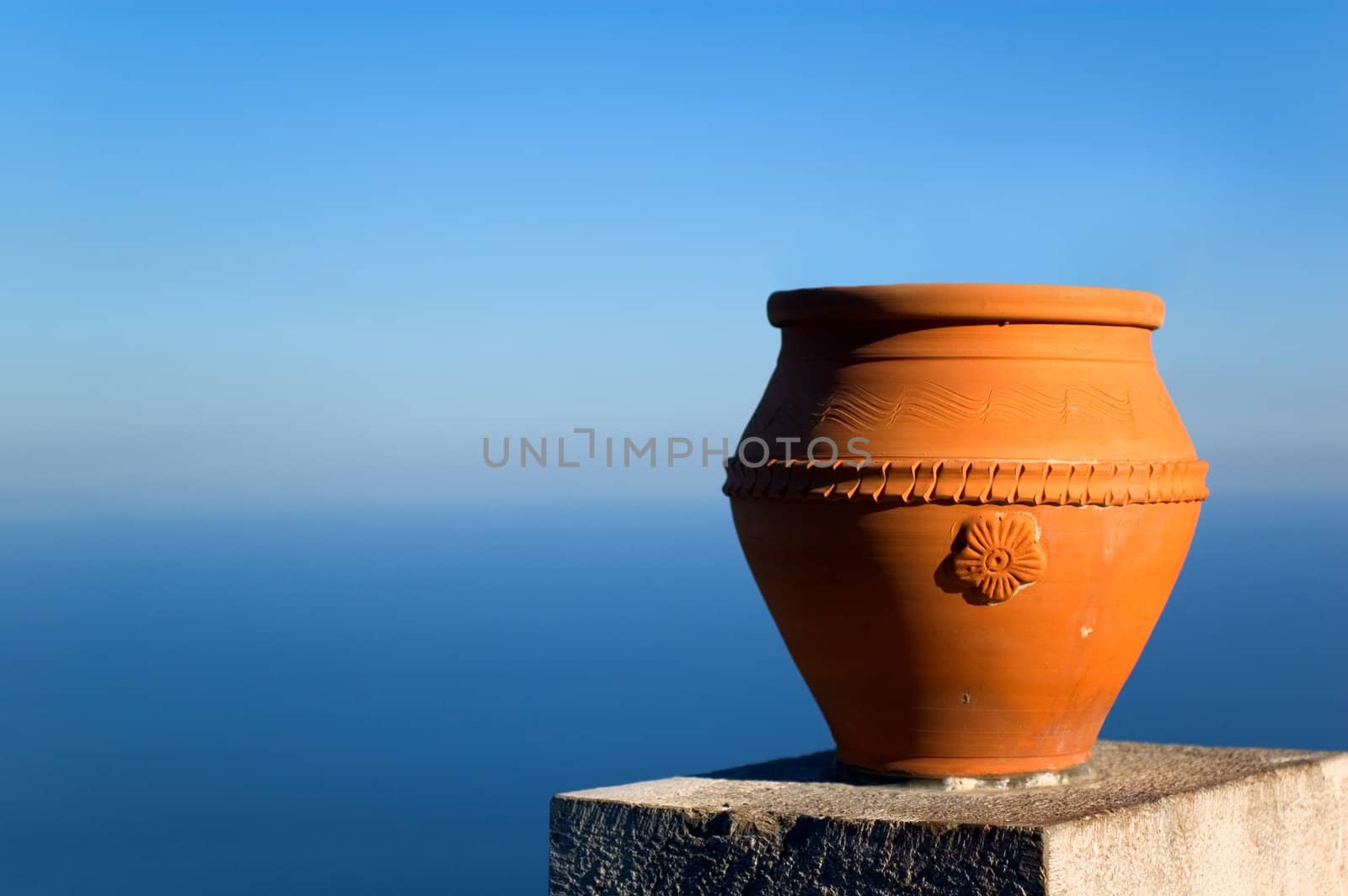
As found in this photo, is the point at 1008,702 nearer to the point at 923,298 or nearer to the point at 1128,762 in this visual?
the point at 1128,762

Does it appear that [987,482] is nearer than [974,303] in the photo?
Yes

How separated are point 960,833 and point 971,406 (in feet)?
3.86

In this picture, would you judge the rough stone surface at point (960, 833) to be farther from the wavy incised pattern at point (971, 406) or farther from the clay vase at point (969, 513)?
the wavy incised pattern at point (971, 406)

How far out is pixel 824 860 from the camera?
13.5 ft

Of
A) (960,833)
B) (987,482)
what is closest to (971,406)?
(987,482)

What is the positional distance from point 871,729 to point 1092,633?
70 centimetres

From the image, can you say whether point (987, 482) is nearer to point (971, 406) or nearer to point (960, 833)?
point (971, 406)

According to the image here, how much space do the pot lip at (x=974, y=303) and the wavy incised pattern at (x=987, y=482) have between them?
436 mm

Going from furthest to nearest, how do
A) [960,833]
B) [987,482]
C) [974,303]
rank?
[974,303] → [987,482] → [960,833]

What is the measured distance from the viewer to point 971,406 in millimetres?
4250

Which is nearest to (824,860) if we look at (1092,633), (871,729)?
(871,729)

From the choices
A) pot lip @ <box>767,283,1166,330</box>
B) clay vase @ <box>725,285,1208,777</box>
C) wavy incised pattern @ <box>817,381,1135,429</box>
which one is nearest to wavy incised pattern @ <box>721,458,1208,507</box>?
clay vase @ <box>725,285,1208,777</box>

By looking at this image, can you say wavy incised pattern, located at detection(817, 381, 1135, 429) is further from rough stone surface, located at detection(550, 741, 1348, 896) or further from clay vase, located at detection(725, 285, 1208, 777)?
rough stone surface, located at detection(550, 741, 1348, 896)

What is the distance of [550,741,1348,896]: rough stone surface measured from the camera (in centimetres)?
392
